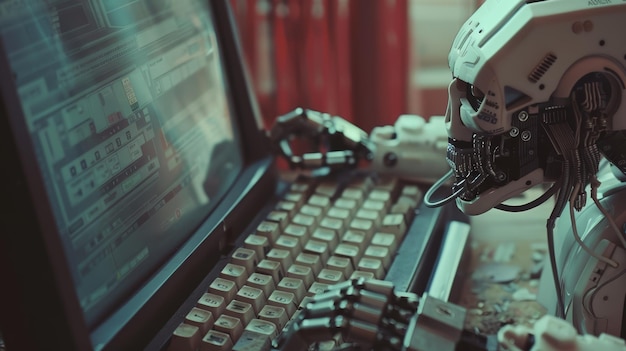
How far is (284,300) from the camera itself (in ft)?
2.53

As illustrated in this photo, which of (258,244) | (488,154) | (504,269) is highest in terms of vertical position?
(488,154)

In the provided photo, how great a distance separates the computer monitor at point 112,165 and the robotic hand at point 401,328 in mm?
181

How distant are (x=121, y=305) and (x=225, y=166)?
11.9 inches

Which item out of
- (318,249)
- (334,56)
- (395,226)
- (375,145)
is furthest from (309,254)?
(334,56)

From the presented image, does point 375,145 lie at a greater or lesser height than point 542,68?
lesser

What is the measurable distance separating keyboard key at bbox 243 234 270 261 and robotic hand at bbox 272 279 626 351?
231mm

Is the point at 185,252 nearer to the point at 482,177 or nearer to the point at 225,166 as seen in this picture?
the point at 225,166

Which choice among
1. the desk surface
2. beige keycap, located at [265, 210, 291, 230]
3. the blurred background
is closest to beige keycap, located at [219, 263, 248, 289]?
beige keycap, located at [265, 210, 291, 230]

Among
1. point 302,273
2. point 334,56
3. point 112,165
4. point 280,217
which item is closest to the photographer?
point 112,165

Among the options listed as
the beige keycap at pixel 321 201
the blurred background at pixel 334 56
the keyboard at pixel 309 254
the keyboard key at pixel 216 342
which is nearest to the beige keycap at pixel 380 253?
the keyboard at pixel 309 254

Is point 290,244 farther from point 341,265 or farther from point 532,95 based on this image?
point 532,95

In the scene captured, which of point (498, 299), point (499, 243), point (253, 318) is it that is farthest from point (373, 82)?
point (253, 318)

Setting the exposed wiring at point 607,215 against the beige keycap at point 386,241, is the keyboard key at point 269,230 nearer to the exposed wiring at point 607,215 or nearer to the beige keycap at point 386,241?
the beige keycap at point 386,241

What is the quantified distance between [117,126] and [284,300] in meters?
0.24
